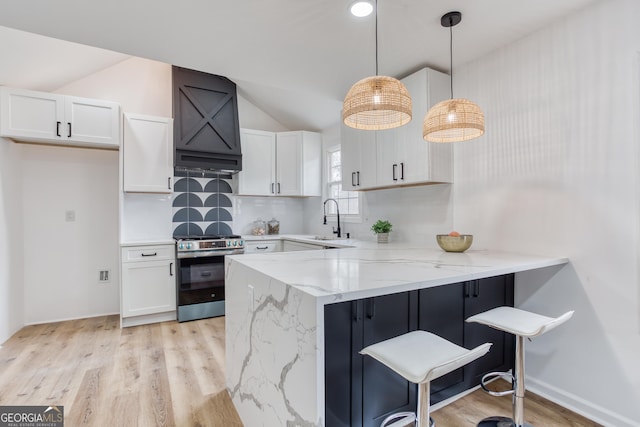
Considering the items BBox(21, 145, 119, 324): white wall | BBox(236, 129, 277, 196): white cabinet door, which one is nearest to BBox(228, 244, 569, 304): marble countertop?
BBox(236, 129, 277, 196): white cabinet door

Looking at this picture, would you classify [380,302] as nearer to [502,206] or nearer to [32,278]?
[502,206]

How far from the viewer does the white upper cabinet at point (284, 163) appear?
438 centimetres

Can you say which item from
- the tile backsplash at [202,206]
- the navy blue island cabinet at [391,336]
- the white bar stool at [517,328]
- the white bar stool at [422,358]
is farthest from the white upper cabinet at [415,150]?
the tile backsplash at [202,206]

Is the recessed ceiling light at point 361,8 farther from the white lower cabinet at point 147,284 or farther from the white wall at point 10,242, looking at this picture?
the white wall at point 10,242

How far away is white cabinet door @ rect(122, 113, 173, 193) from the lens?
11.6 feet

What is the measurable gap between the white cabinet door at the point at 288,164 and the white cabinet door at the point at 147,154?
1.40 m

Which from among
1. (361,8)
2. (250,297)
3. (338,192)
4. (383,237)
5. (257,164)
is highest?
(361,8)

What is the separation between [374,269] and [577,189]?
4.55 ft

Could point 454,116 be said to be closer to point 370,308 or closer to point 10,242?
point 370,308

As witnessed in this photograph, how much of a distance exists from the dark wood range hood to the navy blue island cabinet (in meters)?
2.94

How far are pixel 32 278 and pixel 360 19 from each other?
417 centimetres

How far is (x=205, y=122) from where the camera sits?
384 cm

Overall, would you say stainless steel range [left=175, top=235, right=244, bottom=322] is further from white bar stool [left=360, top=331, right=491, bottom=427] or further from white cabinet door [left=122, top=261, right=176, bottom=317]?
white bar stool [left=360, top=331, right=491, bottom=427]

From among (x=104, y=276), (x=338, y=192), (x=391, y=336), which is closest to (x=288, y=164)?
(x=338, y=192)
